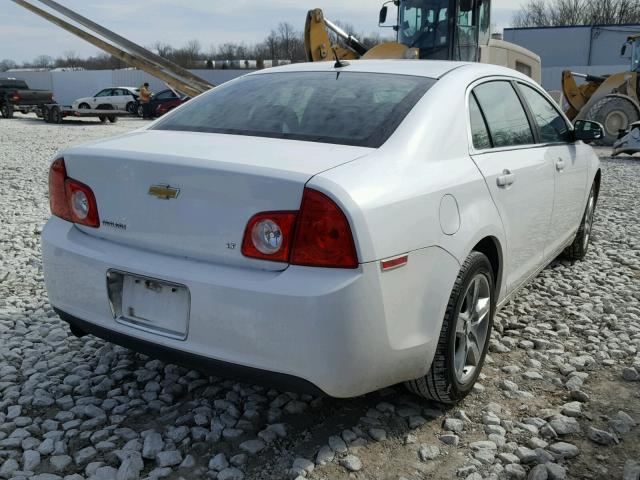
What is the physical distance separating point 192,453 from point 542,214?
2422mm

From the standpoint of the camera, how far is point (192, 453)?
2.50 meters

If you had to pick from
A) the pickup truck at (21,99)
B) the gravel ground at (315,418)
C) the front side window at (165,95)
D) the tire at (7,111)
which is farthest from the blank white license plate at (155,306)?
the tire at (7,111)

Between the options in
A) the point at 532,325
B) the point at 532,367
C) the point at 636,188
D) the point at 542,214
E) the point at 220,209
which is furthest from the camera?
the point at 636,188

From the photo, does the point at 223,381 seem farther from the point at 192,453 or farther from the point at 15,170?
the point at 15,170

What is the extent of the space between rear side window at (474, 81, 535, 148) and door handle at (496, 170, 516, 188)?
176mm

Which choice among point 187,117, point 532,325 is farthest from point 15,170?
point 532,325

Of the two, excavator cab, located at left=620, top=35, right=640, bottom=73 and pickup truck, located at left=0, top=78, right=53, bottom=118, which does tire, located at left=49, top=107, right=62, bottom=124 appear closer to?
pickup truck, located at left=0, top=78, right=53, bottom=118

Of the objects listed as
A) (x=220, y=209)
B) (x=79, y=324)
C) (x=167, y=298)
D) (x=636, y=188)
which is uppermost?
(x=220, y=209)

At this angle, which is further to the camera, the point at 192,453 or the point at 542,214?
the point at 542,214

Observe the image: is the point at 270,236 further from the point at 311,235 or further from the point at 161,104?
the point at 161,104

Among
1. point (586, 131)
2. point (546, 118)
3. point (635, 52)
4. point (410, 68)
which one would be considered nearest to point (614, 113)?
point (635, 52)

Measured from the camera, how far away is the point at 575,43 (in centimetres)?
4544

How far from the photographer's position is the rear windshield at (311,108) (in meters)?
2.70

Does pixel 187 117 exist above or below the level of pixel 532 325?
above
